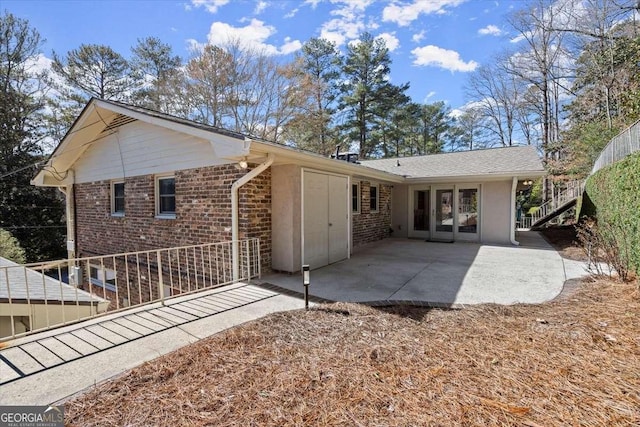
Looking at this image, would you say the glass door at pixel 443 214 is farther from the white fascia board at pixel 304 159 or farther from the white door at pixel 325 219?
the white door at pixel 325 219

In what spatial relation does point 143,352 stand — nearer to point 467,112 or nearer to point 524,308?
point 524,308

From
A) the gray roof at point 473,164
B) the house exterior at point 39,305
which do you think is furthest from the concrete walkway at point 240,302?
the gray roof at point 473,164

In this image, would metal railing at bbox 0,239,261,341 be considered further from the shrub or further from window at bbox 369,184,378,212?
the shrub

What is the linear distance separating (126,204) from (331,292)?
646 cm

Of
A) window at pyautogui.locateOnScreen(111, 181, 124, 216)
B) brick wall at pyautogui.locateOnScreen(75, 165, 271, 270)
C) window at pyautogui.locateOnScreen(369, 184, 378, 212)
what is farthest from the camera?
window at pyautogui.locateOnScreen(369, 184, 378, 212)

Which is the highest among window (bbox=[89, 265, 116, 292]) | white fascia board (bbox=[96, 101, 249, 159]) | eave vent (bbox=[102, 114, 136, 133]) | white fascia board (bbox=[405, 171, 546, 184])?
eave vent (bbox=[102, 114, 136, 133])

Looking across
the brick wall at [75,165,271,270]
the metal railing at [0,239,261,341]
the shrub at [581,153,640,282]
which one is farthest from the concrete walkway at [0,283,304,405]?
the shrub at [581,153,640,282]

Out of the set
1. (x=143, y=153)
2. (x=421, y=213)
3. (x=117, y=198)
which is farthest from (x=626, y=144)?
(x=117, y=198)

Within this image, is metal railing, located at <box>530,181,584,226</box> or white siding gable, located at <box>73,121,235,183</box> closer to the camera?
white siding gable, located at <box>73,121,235,183</box>

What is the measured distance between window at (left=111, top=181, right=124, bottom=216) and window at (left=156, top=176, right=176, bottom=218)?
2.05 meters

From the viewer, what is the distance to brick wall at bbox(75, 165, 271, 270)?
5.77 meters

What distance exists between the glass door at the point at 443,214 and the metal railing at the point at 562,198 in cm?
641

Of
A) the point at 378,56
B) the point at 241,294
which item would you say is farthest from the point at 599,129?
the point at 241,294

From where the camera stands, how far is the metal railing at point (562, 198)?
14031mm
